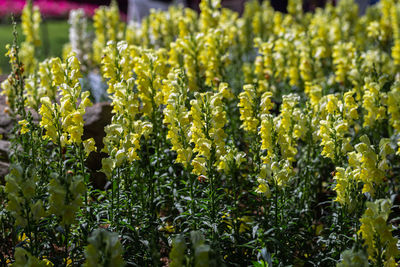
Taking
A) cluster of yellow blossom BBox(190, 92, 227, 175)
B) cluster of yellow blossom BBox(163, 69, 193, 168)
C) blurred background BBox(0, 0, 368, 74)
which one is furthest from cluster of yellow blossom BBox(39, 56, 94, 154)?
blurred background BBox(0, 0, 368, 74)

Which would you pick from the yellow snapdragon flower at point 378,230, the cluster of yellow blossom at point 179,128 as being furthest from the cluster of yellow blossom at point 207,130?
the yellow snapdragon flower at point 378,230

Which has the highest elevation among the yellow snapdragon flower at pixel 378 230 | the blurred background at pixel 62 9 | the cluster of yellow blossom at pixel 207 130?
the blurred background at pixel 62 9

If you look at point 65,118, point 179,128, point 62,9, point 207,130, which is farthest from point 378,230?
point 62,9

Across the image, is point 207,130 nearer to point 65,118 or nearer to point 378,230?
point 65,118

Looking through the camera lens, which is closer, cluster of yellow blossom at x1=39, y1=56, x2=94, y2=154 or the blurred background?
cluster of yellow blossom at x1=39, y1=56, x2=94, y2=154

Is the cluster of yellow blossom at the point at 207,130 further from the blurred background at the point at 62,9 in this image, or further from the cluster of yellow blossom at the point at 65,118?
the blurred background at the point at 62,9

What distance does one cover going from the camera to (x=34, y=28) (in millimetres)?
7957

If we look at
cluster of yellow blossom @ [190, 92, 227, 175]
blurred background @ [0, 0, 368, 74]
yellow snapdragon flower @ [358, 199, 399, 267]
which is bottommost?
yellow snapdragon flower @ [358, 199, 399, 267]

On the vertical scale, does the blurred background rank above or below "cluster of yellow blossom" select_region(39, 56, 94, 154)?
above

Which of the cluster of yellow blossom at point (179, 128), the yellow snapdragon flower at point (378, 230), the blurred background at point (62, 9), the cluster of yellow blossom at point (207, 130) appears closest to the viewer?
the yellow snapdragon flower at point (378, 230)

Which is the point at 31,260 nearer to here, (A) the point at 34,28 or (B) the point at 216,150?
(B) the point at 216,150

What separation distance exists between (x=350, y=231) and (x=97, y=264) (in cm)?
226

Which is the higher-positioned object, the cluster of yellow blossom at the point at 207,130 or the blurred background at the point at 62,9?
the blurred background at the point at 62,9

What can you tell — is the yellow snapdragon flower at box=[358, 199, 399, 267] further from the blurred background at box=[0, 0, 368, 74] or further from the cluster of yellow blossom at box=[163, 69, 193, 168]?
the blurred background at box=[0, 0, 368, 74]
